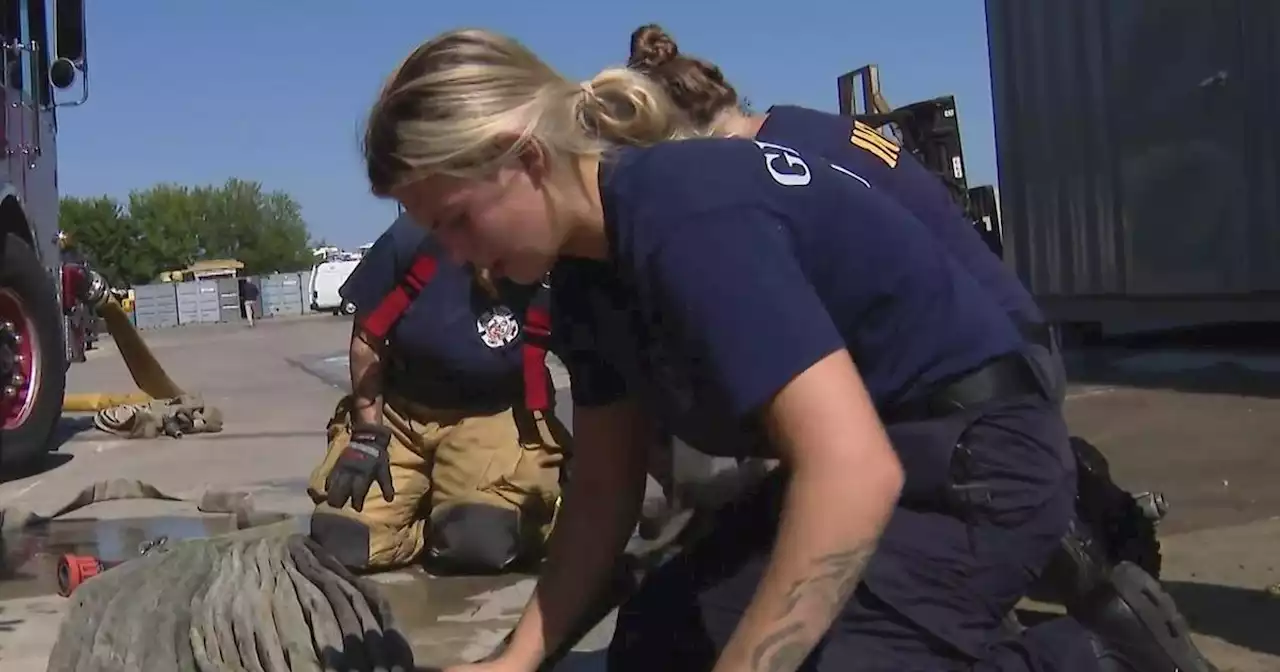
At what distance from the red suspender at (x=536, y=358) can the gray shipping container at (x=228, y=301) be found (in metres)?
54.2

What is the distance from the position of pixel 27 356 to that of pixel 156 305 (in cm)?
5197

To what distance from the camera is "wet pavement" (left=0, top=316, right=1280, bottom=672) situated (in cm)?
362

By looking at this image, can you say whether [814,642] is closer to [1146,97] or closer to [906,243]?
[906,243]

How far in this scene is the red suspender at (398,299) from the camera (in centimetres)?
436

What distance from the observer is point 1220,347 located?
32.3ft

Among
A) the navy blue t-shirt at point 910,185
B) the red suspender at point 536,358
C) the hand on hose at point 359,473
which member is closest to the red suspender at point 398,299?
the red suspender at point 536,358

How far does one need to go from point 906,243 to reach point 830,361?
1.06ft

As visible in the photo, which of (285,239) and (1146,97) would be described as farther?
(285,239)

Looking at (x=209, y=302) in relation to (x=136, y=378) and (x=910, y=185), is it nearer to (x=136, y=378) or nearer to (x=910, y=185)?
(x=136, y=378)

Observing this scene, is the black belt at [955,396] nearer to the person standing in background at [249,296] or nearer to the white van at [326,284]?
the white van at [326,284]

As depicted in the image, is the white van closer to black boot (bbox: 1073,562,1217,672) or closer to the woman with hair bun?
black boot (bbox: 1073,562,1217,672)

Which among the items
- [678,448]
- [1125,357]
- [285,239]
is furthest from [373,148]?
[285,239]

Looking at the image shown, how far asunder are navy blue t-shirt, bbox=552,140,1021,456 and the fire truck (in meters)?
5.76

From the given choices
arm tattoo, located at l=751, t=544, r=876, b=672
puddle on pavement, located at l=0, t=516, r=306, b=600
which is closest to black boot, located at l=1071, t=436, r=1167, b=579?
arm tattoo, located at l=751, t=544, r=876, b=672
